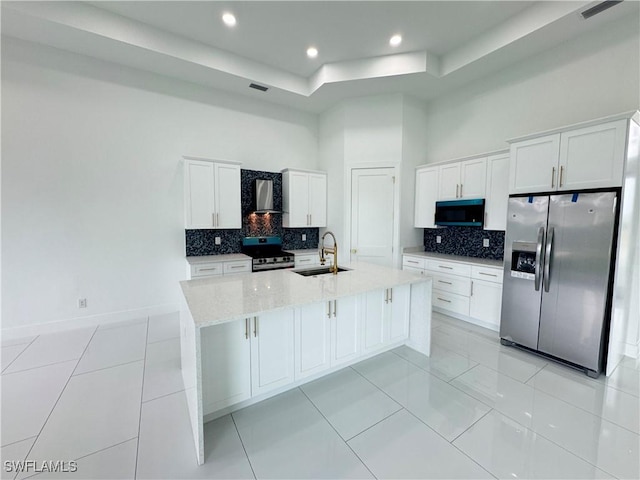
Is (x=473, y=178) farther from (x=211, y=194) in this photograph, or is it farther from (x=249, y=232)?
(x=211, y=194)

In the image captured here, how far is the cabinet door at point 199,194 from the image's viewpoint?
3.60m

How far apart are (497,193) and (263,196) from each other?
3.26 meters

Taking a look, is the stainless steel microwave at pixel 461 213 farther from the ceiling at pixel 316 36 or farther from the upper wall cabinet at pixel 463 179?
the ceiling at pixel 316 36

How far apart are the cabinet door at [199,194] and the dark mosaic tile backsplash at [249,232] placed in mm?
362

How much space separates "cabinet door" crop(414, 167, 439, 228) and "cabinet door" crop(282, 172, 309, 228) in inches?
72.9

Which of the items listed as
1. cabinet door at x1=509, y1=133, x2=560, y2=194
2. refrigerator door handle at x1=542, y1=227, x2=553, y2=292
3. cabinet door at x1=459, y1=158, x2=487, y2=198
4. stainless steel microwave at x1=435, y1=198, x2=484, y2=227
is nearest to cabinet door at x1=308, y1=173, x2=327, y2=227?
stainless steel microwave at x1=435, y1=198, x2=484, y2=227

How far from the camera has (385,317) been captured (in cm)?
266

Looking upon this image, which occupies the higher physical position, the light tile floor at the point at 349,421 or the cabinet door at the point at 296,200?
the cabinet door at the point at 296,200

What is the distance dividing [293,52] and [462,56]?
220 cm

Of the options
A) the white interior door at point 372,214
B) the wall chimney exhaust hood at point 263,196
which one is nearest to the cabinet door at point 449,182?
the white interior door at point 372,214

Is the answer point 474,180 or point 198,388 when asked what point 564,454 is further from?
point 474,180

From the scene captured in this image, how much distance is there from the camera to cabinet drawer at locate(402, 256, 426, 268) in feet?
13.3

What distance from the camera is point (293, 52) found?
3.54m

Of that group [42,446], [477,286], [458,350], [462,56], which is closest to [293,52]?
[462,56]
